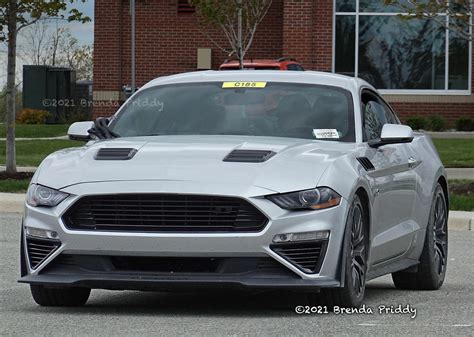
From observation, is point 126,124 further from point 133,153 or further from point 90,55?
point 90,55

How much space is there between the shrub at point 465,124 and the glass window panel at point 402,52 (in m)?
1.67

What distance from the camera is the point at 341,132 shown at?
28.3ft

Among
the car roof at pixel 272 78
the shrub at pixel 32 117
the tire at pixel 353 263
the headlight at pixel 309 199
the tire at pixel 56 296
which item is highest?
the car roof at pixel 272 78

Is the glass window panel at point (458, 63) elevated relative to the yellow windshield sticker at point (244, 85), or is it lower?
lower

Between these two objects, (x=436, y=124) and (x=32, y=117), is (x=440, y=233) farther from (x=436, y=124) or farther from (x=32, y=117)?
(x=32, y=117)

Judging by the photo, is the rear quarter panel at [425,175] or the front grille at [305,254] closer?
the front grille at [305,254]

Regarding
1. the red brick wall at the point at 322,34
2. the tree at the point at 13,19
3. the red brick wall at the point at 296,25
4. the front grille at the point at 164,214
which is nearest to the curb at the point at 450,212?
the tree at the point at 13,19

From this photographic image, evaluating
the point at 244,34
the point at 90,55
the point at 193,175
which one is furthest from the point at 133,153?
the point at 90,55

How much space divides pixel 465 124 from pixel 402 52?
9.36ft

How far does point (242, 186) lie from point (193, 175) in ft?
0.99

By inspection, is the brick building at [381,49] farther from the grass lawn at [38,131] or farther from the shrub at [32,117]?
the shrub at [32,117]

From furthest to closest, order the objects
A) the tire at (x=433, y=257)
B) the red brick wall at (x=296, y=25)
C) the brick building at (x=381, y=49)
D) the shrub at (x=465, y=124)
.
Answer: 1. the brick building at (x=381, y=49)
2. the red brick wall at (x=296, y=25)
3. the shrub at (x=465, y=124)
4. the tire at (x=433, y=257)

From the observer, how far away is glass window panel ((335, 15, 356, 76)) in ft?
112

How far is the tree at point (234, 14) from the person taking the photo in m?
29.1
